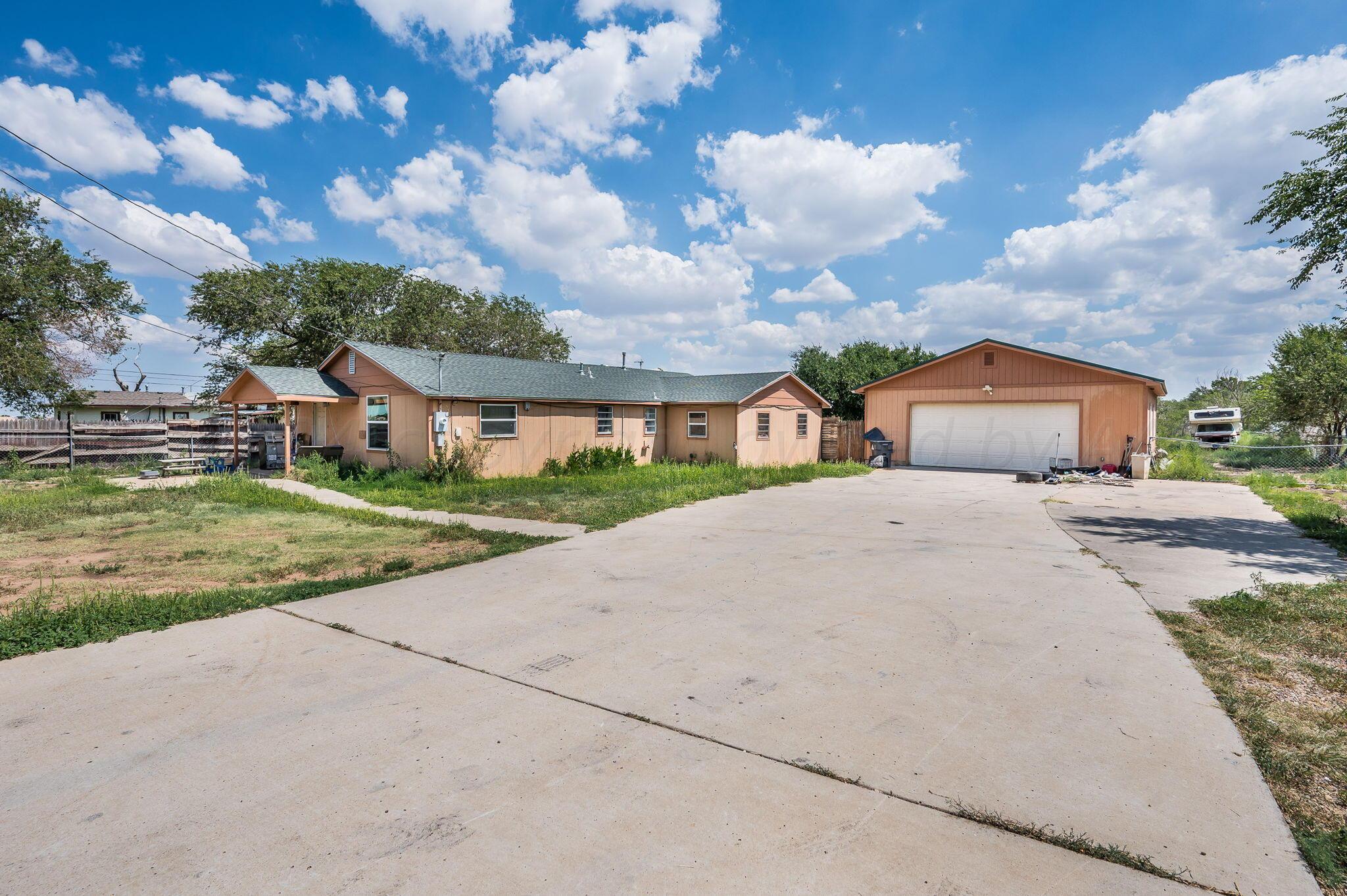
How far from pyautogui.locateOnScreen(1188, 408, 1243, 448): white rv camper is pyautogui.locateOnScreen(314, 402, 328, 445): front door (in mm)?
38110

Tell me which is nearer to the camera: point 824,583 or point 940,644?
point 940,644

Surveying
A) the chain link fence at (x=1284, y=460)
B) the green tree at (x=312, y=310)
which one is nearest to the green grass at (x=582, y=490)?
the chain link fence at (x=1284, y=460)

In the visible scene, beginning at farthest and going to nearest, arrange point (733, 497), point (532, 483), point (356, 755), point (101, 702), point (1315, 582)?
point (532, 483)
point (733, 497)
point (1315, 582)
point (101, 702)
point (356, 755)

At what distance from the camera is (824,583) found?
6418 mm

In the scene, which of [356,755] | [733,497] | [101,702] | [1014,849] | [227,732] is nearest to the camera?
[1014,849]

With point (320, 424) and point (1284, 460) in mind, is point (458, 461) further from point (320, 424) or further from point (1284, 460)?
point (1284, 460)

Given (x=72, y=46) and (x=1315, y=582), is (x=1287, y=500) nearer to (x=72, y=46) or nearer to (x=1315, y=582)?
(x=1315, y=582)

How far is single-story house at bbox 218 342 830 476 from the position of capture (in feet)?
52.8

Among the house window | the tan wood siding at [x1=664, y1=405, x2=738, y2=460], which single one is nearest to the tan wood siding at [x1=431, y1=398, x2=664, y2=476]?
the tan wood siding at [x1=664, y1=405, x2=738, y2=460]

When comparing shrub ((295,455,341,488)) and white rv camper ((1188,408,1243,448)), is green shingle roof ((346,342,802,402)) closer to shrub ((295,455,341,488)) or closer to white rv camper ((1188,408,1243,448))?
shrub ((295,455,341,488))

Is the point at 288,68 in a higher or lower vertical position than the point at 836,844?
higher

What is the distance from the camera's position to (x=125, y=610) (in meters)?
5.32

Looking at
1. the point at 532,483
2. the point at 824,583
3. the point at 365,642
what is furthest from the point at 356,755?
the point at 532,483

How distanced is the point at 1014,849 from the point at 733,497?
11124mm
